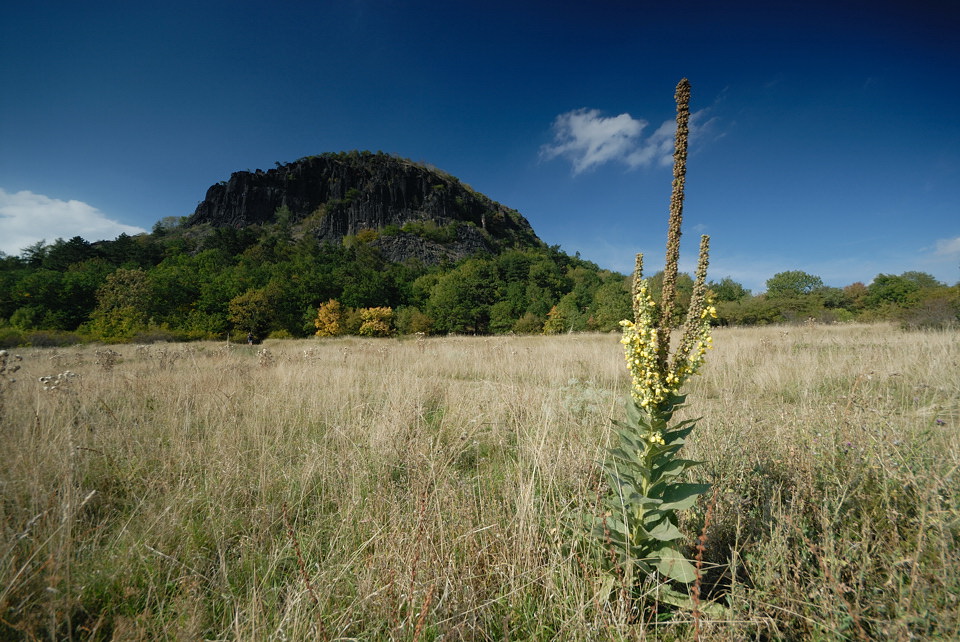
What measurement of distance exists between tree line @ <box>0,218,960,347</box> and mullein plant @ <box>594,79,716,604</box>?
28936 mm

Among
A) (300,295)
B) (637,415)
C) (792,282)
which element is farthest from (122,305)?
(792,282)

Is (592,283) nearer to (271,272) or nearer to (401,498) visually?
(271,272)

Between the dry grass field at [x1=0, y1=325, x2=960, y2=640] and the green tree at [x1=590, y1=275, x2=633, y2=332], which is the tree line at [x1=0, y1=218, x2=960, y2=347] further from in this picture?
the dry grass field at [x1=0, y1=325, x2=960, y2=640]

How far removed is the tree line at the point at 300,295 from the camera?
3772 centimetres

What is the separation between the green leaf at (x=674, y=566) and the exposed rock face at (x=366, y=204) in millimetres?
76891

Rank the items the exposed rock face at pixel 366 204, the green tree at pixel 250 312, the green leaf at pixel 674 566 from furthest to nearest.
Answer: the exposed rock face at pixel 366 204 < the green tree at pixel 250 312 < the green leaf at pixel 674 566

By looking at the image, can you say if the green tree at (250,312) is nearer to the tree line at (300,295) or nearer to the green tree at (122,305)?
the tree line at (300,295)

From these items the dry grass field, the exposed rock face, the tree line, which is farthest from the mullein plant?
the exposed rock face

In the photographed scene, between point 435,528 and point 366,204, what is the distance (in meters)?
100

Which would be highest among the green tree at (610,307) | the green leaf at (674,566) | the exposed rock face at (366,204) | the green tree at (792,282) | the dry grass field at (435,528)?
the exposed rock face at (366,204)

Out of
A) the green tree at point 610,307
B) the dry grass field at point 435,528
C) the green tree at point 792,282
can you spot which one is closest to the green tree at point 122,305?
the dry grass field at point 435,528

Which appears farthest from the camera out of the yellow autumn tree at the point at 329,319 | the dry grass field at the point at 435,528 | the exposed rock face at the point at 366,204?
the exposed rock face at the point at 366,204

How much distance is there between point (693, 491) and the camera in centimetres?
164

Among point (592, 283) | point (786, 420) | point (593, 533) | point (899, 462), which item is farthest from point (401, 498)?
point (592, 283)
